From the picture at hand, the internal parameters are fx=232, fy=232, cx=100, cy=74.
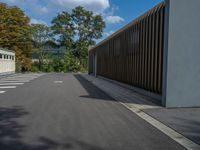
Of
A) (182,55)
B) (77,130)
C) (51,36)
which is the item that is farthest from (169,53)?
(51,36)

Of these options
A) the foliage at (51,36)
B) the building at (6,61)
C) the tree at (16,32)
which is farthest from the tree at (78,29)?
the building at (6,61)

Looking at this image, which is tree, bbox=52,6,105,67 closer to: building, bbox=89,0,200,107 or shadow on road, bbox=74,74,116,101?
shadow on road, bbox=74,74,116,101

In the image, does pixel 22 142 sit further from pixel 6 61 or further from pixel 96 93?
pixel 6 61

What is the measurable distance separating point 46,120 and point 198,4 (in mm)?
5283

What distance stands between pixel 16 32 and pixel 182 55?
28.1 m

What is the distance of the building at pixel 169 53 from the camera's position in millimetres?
6641

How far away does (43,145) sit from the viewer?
3662 mm

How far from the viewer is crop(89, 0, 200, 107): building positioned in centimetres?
664

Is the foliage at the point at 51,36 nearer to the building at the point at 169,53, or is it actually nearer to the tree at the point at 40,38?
the tree at the point at 40,38

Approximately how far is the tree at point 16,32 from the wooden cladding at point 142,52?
66.6 feet

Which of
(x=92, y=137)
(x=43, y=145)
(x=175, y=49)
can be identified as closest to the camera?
(x=43, y=145)

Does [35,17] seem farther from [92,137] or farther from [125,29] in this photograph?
[92,137]

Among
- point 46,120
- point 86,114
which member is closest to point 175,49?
point 86,114

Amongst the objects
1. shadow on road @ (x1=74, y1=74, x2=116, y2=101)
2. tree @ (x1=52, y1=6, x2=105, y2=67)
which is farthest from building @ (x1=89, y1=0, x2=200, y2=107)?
tree @ (x1=52, y1=6, x2=105, y2=67)
